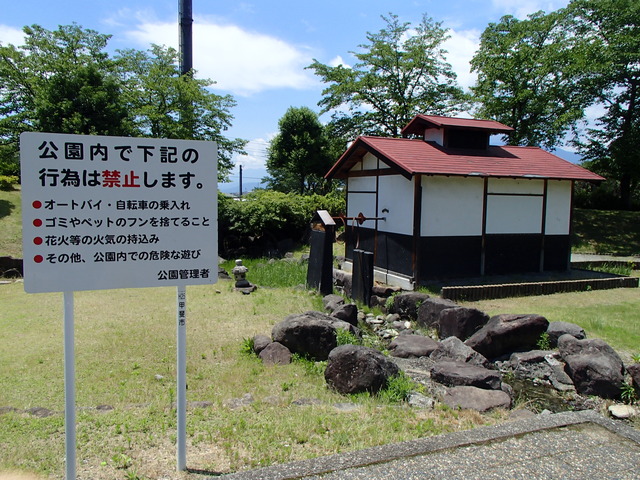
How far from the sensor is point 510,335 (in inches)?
Answer: 317

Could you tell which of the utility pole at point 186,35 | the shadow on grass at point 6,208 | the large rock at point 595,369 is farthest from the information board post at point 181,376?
the utility pole at point 186,35

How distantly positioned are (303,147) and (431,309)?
22675 mm

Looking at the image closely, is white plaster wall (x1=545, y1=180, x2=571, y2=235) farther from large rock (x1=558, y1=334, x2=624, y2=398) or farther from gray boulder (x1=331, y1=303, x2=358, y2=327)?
large rock (x1=558, y1=334, x2=624, y2=398)

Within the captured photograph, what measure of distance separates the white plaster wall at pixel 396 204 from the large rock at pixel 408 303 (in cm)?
219

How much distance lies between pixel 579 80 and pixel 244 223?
17205 millimetres

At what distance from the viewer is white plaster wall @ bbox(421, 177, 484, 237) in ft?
41.1

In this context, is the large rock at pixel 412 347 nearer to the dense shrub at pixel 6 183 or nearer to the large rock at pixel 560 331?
the large rock at pixel 560 331

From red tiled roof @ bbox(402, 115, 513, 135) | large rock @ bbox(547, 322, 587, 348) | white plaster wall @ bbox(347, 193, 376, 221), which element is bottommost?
large rock @ bbox(547, 322, 587, 348)

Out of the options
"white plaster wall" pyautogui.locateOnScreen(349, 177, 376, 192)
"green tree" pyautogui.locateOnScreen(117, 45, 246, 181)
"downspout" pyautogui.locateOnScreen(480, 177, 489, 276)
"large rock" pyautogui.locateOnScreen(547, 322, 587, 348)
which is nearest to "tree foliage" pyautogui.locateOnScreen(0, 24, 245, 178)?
"green tree" pyautogui.locateOnScreen(117, 45, 246, 181)

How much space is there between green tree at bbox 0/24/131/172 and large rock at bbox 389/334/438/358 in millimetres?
16776


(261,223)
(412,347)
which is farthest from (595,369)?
(261,223)

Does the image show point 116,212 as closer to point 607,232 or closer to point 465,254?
point 465,254

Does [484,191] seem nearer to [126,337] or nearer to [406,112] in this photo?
[126,337]

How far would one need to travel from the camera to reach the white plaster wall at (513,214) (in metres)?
13.4
